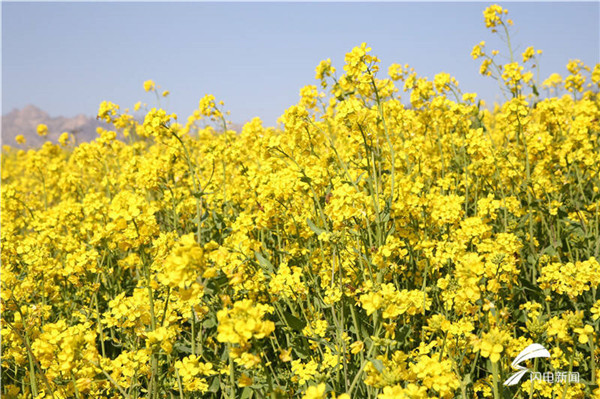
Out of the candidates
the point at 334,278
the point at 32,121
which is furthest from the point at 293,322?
the point at 32,121

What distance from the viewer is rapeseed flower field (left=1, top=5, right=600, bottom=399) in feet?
6.20

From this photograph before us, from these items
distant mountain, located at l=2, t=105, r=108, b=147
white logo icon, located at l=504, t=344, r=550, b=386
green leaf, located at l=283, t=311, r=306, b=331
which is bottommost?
white logo icon, located at l=504, t=344, r=550, b=386

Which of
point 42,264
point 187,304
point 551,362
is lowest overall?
point 551,362

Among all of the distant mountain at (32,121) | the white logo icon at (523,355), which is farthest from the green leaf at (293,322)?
the distant mountain at (32,121)

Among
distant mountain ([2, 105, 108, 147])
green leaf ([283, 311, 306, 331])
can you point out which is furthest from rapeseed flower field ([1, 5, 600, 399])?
distant mountain ([2, 105, 108, 147])

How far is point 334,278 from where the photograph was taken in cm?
272

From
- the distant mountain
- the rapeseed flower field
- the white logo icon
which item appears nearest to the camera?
the rapeseed flower field

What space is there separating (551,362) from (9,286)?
11.1ft

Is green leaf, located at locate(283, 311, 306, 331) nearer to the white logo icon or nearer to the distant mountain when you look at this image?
the white logo icon

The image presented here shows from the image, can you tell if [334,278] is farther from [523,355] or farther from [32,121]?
[32,121]

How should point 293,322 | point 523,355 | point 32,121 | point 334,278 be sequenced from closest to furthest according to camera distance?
point 523,355 < point 293,322 < point 334,278 < point 32,121

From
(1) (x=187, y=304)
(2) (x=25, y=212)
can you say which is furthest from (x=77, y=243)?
(2) (x=25, y=212)

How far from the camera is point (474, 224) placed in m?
2.76

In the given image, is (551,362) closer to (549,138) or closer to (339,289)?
(339,289)
